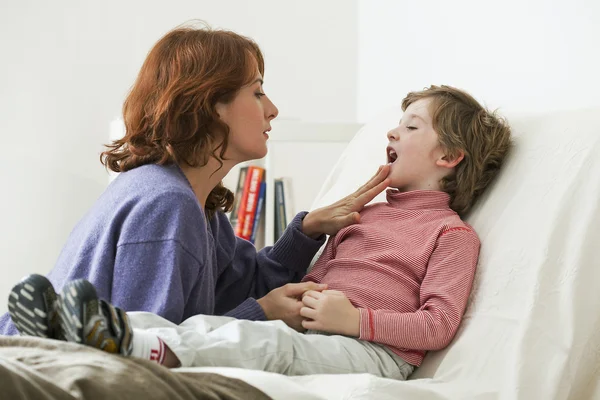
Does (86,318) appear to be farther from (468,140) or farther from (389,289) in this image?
(468,140)

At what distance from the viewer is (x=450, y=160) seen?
1.60 metres

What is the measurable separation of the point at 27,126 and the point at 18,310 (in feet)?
7.62

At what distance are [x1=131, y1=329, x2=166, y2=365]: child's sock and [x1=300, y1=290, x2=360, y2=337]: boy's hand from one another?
0.33 m

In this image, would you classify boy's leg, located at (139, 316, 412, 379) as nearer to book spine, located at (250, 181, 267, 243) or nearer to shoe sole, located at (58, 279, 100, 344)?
shoe sole, located at (58, 279, 100, 344)

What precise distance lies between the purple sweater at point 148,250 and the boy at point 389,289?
9 centimetres

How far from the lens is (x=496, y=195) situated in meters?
1.49

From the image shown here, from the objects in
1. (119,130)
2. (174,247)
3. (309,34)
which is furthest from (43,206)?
(174,247)

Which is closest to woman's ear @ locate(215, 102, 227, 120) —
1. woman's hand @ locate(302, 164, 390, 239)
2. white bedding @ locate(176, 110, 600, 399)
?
woman's hand @ locate(302, 164, 390, 239)

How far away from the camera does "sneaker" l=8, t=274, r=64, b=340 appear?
3.46 feet

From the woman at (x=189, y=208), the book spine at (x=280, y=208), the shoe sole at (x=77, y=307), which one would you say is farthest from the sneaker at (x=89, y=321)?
the book spine at (x=280, y=208)

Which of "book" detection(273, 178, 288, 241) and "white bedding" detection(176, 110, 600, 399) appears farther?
"book" detection(273, 178, 288, 241)

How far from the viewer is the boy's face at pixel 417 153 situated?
161 centimetres

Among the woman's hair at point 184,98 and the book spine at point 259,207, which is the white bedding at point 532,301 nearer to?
the woman's hair at point 184,98

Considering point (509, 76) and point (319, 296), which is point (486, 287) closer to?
point (319, 296)
